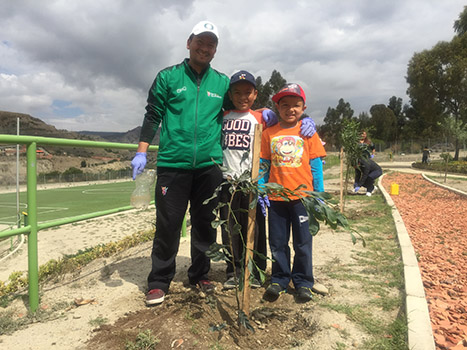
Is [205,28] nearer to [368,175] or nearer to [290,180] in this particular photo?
[290,180]

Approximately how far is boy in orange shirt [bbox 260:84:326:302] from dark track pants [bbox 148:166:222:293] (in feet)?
1.61

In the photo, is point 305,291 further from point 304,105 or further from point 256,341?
point 304,105

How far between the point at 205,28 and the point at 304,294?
2.14 meters

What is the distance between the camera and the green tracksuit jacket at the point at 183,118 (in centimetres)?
241

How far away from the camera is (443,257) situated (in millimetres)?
3779

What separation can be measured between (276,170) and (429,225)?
4.18 m

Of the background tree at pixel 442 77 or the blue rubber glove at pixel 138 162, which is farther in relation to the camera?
the background tree at pixel 442 77

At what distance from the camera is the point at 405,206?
7324mm

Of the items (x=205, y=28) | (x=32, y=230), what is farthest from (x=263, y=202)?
(x=32, y=230)

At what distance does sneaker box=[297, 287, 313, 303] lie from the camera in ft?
8.04

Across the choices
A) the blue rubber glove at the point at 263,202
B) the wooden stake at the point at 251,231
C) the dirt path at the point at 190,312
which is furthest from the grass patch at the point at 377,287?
the blue rubber glove at the point at 263,202

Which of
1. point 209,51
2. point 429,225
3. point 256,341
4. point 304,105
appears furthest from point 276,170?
point 429,225

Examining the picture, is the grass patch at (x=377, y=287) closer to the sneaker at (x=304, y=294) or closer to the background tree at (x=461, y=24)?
the sneaker at (x=304, y=294)

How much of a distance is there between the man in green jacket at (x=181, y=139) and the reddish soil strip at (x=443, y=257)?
5.74 ft
